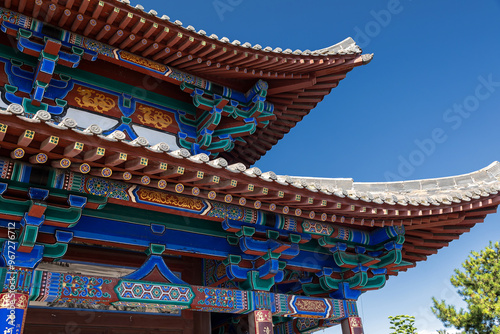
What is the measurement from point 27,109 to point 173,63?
2584mm

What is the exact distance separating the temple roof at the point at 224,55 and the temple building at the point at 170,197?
3cm

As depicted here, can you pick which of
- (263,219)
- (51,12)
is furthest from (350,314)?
(51,12)

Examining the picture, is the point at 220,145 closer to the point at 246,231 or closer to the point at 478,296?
the point at 246,231

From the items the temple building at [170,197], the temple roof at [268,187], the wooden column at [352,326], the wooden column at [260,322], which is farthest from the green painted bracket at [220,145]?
the wooden column at [352,326]

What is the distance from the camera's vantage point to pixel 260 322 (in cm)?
594

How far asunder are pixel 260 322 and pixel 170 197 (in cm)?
218

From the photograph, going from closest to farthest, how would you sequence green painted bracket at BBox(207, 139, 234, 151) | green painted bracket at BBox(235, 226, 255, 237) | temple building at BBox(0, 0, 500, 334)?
temple building at BBox(0, 0, 500, 334), green painted bracket at BBox(235, 226, 255, 237), green painted bracket at BBox(207, 139, 234, 151)

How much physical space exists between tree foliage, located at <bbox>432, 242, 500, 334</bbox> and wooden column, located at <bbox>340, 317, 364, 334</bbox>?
8528 mm

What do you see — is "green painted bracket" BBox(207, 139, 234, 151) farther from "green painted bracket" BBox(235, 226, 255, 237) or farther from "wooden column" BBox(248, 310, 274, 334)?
"wooden column" BBox(248, 310, 274, 334)

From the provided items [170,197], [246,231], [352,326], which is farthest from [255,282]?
[352,326]

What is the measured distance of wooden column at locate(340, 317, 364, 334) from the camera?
22.7 feet

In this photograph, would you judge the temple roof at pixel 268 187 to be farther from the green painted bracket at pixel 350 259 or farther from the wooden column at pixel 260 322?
the wooden column at pixel 260 322

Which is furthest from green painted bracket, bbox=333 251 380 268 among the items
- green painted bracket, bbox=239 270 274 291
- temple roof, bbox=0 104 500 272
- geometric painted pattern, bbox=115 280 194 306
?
geometric painted pattern, bbox=115 280 194 306

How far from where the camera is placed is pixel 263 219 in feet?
19.9
